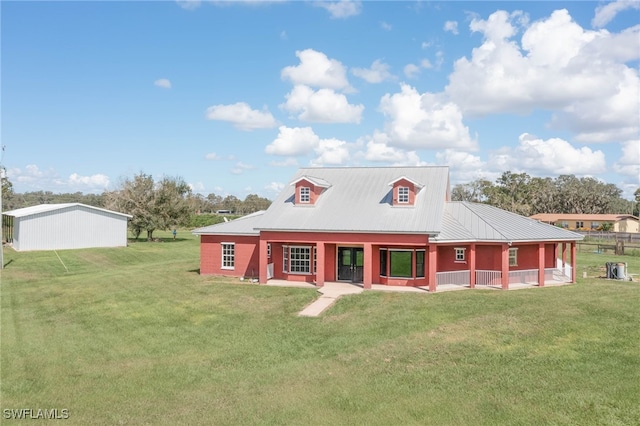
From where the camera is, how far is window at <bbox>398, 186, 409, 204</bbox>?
26703mm

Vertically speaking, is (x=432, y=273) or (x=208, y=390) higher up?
(x=432, y=273)

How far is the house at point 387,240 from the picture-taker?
24.4 metres

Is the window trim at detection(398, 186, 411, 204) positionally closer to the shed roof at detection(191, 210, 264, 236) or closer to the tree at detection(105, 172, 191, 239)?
the shed roof at detection(191, 210, 264, 236)

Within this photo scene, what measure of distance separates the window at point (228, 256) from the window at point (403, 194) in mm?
11463

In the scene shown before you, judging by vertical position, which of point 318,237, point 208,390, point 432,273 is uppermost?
point 318,237

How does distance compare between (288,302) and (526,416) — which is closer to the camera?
(526,416)

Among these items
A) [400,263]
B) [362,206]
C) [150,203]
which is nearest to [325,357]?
[400,263]

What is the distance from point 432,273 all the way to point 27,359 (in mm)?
17856

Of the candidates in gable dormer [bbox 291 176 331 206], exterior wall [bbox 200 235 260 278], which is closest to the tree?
exterior wall [bbox 200 235 260 278]

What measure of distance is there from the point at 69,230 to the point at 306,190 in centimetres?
2732

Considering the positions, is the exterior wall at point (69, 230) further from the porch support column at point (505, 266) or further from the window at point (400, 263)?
the porch support column at point (505, 266)

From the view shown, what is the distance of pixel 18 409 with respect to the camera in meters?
10.7

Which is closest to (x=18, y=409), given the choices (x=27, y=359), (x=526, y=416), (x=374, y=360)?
(x=27, y=359)

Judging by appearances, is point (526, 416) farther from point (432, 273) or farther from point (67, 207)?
point (67, 207)
